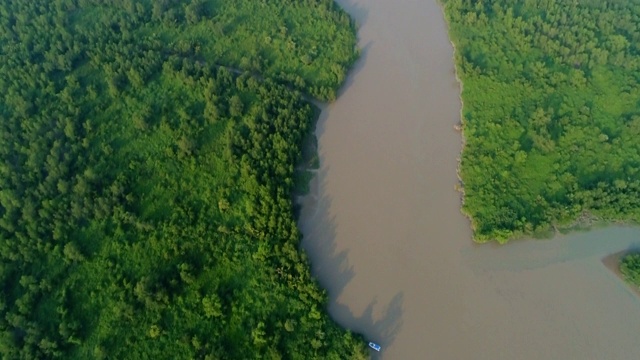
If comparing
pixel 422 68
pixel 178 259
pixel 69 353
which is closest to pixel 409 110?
pixel 422 68

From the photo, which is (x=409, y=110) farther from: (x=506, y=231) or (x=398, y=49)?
(x=506, y=231)

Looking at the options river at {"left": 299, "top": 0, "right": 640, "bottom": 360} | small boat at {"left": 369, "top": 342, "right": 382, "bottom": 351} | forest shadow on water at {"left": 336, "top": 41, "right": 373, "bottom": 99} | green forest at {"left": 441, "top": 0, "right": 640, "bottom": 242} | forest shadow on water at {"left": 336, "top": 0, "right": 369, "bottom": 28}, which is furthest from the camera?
forest shadow on water at {"left": 336, "top": 0, "right": 369, "bottom": 28}

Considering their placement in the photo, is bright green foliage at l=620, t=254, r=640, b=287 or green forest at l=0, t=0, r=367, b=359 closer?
green forest at l=0, t=0, r=367, b=359

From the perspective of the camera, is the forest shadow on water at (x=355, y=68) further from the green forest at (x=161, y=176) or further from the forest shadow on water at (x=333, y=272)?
the forest shadow on water at (x=333, y=272)

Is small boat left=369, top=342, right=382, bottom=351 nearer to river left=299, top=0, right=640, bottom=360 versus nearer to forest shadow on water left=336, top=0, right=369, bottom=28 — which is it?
river left=299, top=0, right=640, bottom=360

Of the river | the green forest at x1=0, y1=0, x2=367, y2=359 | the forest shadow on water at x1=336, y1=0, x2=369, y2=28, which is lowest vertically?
the green forest at x1=0, y1=0, x2=367, y2=359

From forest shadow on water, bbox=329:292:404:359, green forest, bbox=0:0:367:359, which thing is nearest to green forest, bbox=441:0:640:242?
forest shadow on water, bbox=329:292:404:359
